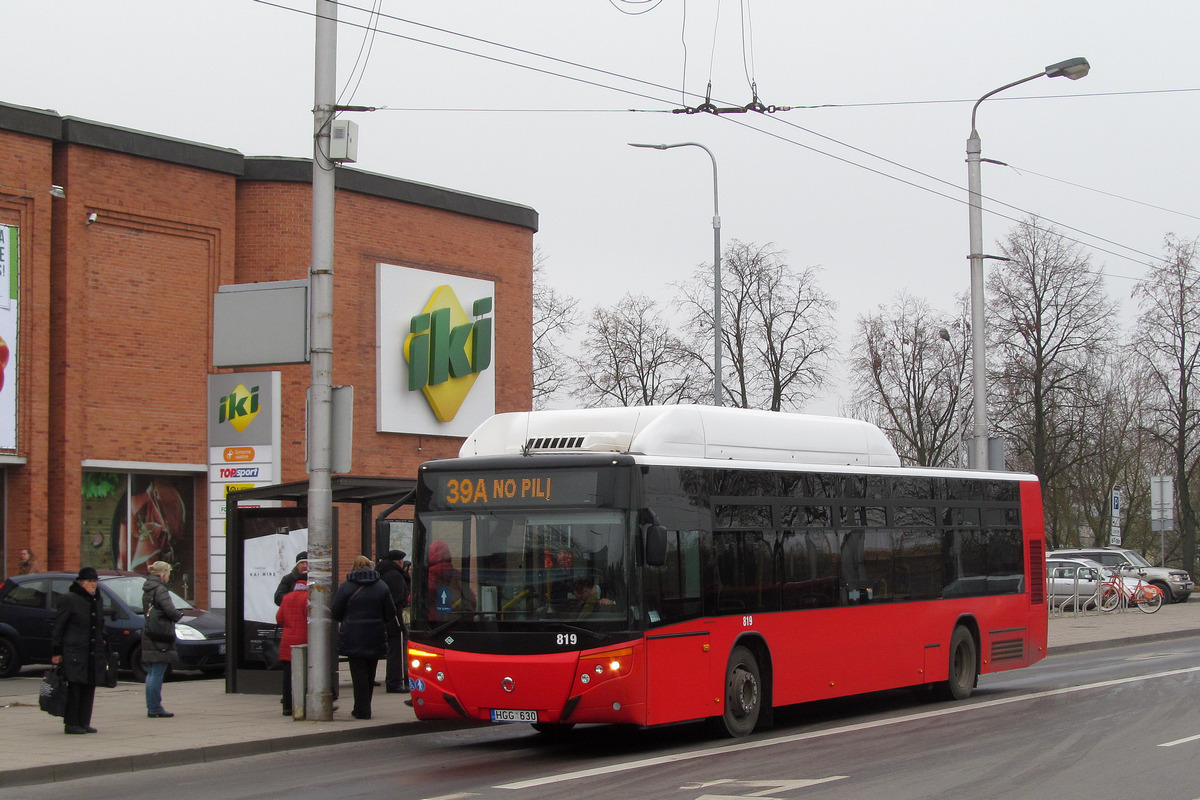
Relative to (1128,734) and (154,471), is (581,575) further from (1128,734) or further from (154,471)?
(154,471)

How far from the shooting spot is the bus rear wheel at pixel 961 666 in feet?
53.6

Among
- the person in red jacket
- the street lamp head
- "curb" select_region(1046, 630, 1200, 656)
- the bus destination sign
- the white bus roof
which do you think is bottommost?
"curb" select_region(1046, 630, 1200, 656)

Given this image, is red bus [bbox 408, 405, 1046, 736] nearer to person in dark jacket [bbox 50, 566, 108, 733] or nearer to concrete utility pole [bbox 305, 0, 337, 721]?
concrete utility pole [bbox 305, 0, 337, 721]

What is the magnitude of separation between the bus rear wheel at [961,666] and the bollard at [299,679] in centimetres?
724

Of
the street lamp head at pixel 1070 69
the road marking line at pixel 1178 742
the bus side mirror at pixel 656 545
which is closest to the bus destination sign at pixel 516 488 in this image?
the bus side mirror at pixel 656 545

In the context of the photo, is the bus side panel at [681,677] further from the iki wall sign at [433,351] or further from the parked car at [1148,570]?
the parked car at [1148,570]

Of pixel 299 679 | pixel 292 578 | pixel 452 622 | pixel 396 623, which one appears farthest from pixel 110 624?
pixel 452 622

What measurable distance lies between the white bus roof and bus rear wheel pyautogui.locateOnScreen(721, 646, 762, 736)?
6.25ft

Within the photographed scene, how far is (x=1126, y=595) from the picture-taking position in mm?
37750

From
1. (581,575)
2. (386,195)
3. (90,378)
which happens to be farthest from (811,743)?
(386,195)

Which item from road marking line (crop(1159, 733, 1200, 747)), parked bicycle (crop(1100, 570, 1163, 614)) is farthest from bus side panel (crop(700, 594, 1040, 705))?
→ parked bicycle (crop(1100, 570, 1163, 614))

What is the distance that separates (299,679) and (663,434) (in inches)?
188

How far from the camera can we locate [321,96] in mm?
14500

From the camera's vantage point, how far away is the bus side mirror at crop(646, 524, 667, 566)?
11.5 m
